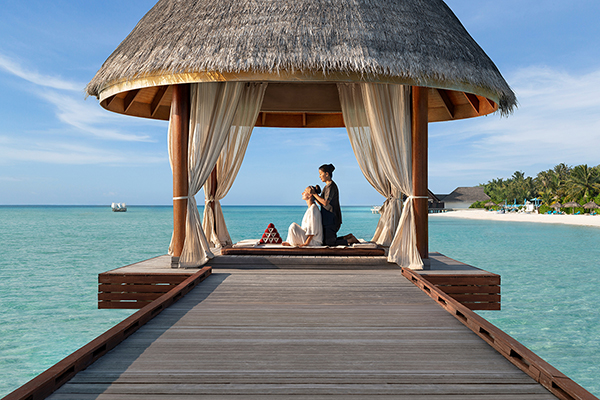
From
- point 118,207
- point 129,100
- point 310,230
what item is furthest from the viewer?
point 118,207

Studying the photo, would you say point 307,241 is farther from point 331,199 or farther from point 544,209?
point 544,209

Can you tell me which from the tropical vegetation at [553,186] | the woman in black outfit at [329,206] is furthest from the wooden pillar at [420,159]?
the tropical vegetation at [553,186]

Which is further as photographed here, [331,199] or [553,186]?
[553,186]

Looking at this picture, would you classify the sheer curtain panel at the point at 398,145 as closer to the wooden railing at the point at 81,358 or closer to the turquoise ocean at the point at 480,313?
the turquoise ocean at the point at 480,313

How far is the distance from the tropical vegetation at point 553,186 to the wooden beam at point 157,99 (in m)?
39.1

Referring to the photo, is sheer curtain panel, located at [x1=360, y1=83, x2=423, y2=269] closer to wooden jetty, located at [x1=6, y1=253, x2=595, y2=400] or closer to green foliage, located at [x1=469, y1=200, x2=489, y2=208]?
wooden jetty, located at [x1=6, y1=253, x2=595, y2=400]

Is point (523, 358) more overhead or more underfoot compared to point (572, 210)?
more underfoot

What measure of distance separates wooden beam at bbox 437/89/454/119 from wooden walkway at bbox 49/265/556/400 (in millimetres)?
3651

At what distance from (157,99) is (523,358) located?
6.08 metres

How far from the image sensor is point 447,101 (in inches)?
252

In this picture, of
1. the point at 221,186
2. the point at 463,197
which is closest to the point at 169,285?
the point at 221,186

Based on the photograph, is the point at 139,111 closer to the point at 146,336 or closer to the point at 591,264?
the point at 146,336

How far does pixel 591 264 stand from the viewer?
12.4 metres

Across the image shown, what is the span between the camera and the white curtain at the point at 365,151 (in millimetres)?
5773
